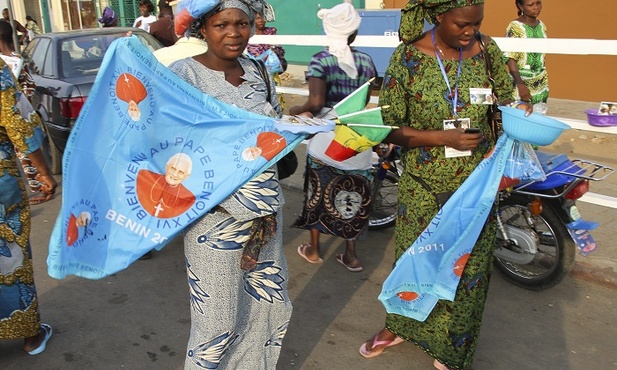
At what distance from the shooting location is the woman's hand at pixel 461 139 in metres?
2.63

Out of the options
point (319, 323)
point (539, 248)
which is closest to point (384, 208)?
point (539, 248)

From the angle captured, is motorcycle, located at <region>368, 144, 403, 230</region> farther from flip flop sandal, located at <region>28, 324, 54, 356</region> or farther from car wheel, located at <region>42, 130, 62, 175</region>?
car wheel, located at <region>42, 130, 62, 175</region>

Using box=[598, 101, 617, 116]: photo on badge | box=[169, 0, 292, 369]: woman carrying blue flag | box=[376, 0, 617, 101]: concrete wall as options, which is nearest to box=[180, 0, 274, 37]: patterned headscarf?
box=[169, 0, 292, 369]: woman carrying blue flag

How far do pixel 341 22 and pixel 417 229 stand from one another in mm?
1712

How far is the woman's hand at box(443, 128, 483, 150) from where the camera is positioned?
2627 mm

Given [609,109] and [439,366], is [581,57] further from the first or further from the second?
[439,366]

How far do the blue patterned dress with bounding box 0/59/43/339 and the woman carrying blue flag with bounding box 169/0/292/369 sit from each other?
113cm

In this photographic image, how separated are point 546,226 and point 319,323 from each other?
170 cm

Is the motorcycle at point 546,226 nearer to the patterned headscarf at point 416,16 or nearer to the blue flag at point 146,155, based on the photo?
the patterned headscarf at point 416,16

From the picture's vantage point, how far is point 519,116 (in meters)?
2.55

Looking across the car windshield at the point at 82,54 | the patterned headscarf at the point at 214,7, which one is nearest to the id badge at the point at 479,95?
the patterned headscarf at the point at 214,7

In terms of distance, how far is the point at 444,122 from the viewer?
8.90ft

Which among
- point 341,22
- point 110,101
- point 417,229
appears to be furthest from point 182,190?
point 341,22

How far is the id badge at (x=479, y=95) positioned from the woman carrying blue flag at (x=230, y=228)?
35.4 inches
